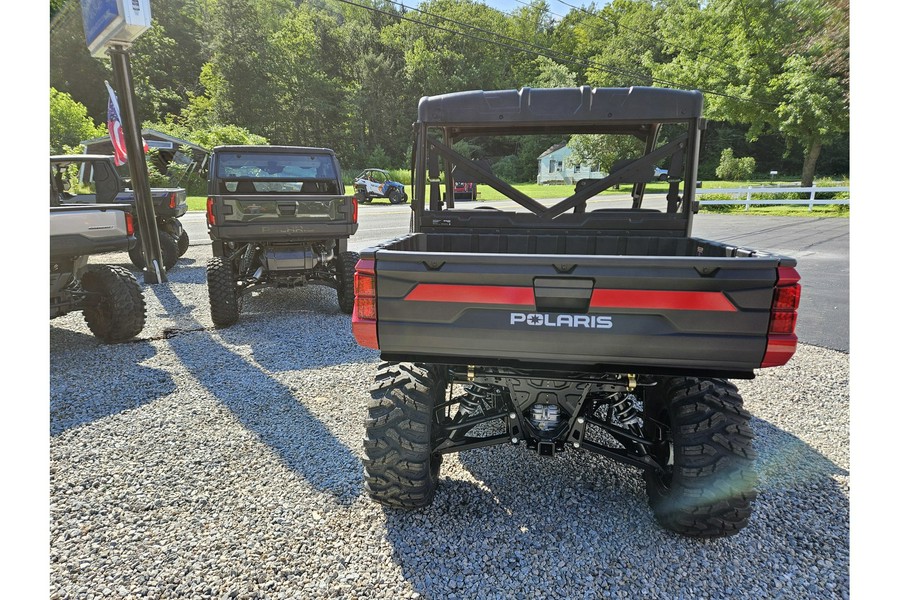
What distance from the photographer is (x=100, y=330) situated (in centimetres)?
508

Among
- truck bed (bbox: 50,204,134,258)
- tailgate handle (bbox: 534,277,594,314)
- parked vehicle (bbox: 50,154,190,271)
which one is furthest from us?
parked vehicle (bbox: 50,154,190,271)

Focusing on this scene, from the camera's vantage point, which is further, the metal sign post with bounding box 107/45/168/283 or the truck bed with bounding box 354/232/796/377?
the metal sign post with bounding box 107/45/168/283

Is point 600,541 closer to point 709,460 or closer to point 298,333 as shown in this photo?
point 709,460

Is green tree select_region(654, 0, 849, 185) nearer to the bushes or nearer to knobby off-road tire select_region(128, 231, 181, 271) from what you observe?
the bushes

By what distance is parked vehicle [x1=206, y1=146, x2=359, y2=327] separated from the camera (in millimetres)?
5641

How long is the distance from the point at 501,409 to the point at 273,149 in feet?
16.6

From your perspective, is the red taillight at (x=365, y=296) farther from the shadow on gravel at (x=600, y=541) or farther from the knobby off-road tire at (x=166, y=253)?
the knobby off-road tire at (x=166, y=253)

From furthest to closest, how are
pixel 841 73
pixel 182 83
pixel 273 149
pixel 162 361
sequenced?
pixel 182 83 < pixel 841 73 < pixel 273 149 < pixel 162 361

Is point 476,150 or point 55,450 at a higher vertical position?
point 476,150

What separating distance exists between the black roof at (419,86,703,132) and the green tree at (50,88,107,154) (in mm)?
30373

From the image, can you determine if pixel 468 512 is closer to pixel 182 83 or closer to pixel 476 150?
pixel 476 150

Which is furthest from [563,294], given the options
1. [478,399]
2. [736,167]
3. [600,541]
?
[736,167]

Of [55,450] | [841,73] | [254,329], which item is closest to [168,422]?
[55,450]

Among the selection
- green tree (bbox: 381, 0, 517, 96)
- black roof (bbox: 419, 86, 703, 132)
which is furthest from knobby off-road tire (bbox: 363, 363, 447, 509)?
Result: green tree (bbox: 381, 0, 517, 96)
